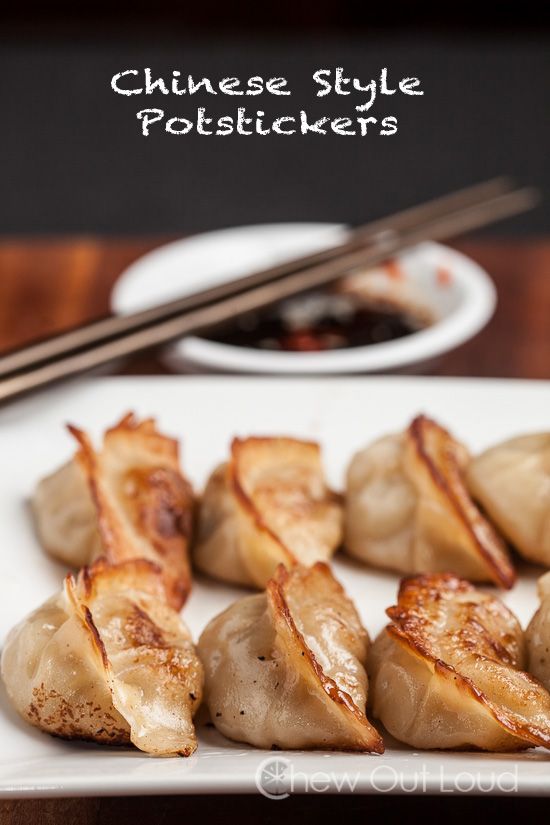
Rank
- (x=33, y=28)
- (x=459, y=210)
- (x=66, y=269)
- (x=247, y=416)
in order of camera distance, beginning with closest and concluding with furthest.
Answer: (x=247, y=416)
(x=459, y=210)
(x=66, y=269)
(x=33, y=28)

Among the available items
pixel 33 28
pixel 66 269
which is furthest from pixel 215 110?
pixel 33 28

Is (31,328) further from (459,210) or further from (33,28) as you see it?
(33,28)

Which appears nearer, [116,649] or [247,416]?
[116,649]

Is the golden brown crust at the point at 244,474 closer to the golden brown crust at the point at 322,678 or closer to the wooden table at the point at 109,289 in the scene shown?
the golden brown crust at the point at 322,678

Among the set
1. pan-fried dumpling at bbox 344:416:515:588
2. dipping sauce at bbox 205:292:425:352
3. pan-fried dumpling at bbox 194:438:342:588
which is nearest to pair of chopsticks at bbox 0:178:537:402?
dipping sauce at bbox 205:292:425:352

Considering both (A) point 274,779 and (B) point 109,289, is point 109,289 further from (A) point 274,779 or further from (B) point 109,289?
(A) point 274,779

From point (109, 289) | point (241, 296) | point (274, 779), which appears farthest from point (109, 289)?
point (274, 779)
